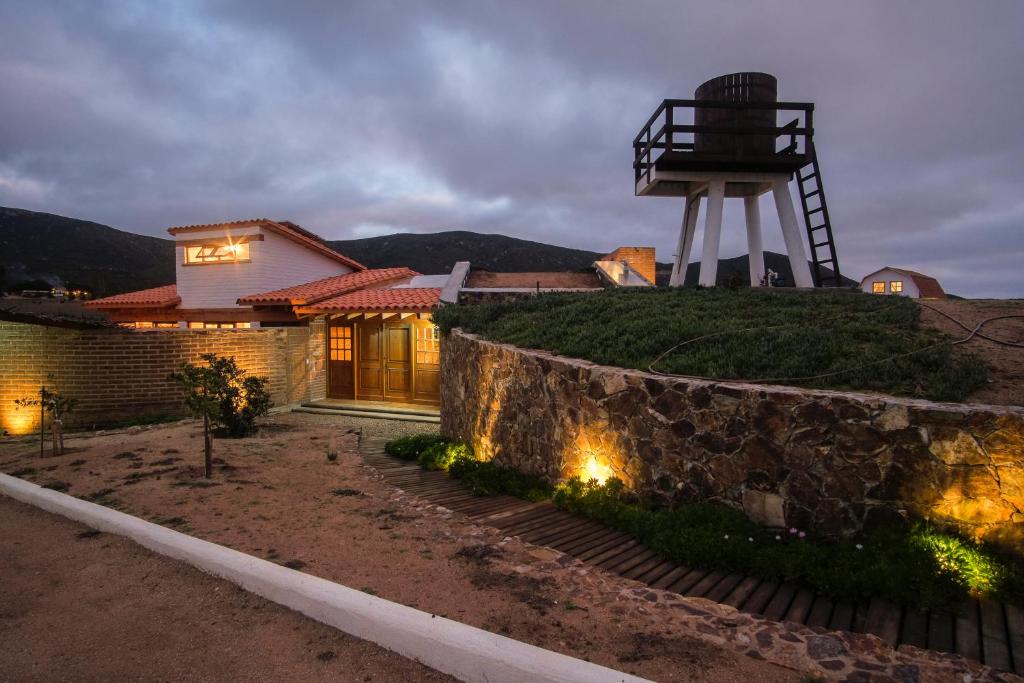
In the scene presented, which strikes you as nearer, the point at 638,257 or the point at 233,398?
the point at 233,398

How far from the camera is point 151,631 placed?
348 cm

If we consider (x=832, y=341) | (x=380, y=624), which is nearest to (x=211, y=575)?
(x=380, y=624)

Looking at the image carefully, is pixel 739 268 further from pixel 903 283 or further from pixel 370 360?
pixel 370 360

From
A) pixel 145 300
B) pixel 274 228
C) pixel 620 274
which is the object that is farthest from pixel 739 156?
pixel 145 300

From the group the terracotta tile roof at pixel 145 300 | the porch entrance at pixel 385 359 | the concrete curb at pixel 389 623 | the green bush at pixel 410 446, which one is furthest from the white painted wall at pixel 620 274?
the terracotta tile roof at pixel 145 300

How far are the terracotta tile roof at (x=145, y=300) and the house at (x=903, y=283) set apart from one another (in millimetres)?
33525

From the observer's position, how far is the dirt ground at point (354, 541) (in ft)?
11.1

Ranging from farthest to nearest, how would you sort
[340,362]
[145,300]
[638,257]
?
[638,257] < [145,300] < [340,362]

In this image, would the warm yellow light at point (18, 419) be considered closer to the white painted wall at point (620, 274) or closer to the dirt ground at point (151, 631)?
the dirt ground at point (151, 631)

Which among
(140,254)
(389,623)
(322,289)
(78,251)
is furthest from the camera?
(140,254)

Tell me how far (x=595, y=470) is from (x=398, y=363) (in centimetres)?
951

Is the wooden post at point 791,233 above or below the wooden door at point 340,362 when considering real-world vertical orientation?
above

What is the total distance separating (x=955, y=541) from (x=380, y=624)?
178 inches

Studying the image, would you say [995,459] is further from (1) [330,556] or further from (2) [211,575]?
(2) [211,575]
